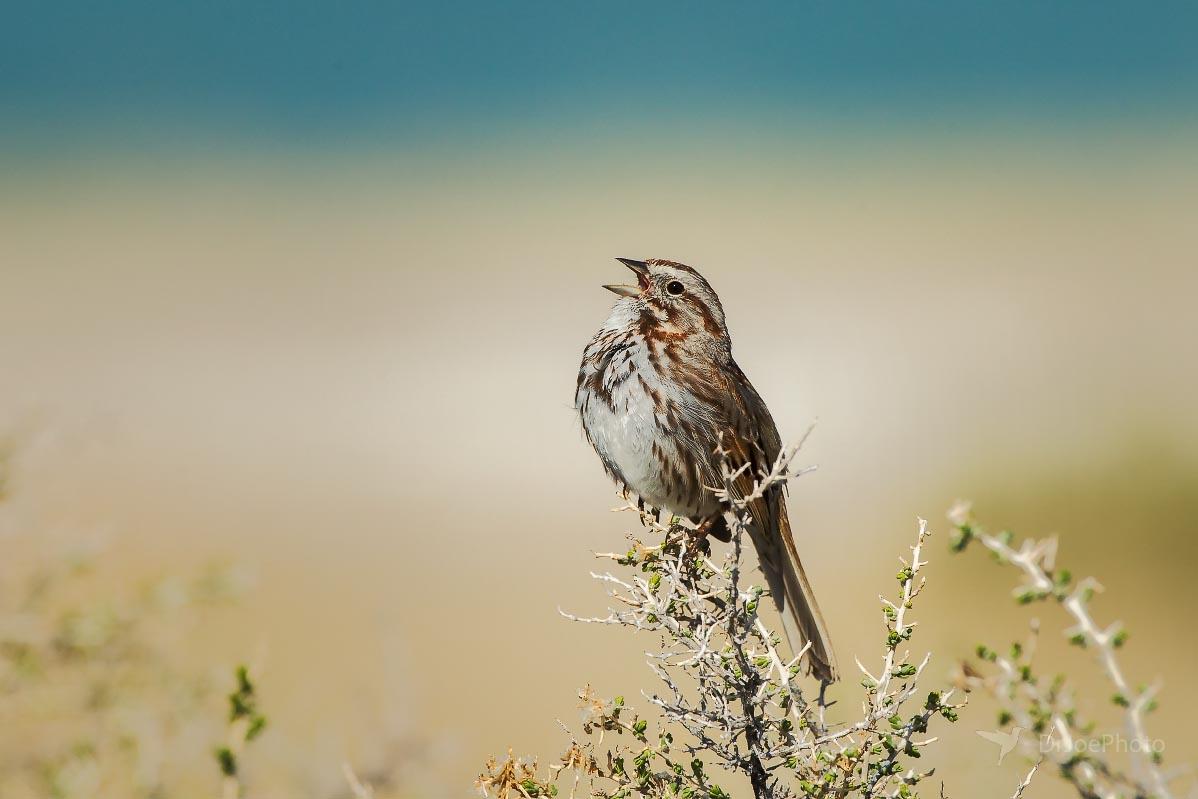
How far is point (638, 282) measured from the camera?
495cm

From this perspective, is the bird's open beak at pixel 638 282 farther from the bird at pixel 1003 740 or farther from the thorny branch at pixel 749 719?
the bird at pixel 1003 740

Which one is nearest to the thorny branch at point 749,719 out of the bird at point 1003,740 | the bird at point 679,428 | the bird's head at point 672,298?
the bird at point 1003,740

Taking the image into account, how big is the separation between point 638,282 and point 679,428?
76cm

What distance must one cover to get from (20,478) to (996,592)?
11.0 meters

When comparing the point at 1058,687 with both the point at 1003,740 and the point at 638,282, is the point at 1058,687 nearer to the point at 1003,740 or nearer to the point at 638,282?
the point at 1003,740

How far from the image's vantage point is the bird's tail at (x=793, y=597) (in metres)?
3.95

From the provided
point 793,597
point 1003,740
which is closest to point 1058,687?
point 1003,740

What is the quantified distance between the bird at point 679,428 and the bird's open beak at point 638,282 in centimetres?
3

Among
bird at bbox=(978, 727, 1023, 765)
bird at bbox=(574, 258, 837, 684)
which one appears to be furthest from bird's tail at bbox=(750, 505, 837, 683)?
bird at bbox=(978, 727, 1023, 765)

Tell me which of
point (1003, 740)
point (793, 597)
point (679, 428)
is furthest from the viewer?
point (679, 428)

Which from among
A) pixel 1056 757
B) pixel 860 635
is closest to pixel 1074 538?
pixel 860 635

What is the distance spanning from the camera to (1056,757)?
1.64 meters

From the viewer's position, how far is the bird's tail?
12.9 ft

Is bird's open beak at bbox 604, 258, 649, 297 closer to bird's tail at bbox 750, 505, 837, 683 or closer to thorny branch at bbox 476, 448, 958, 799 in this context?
bird's tail at bbox 750, 505, 837, 683
